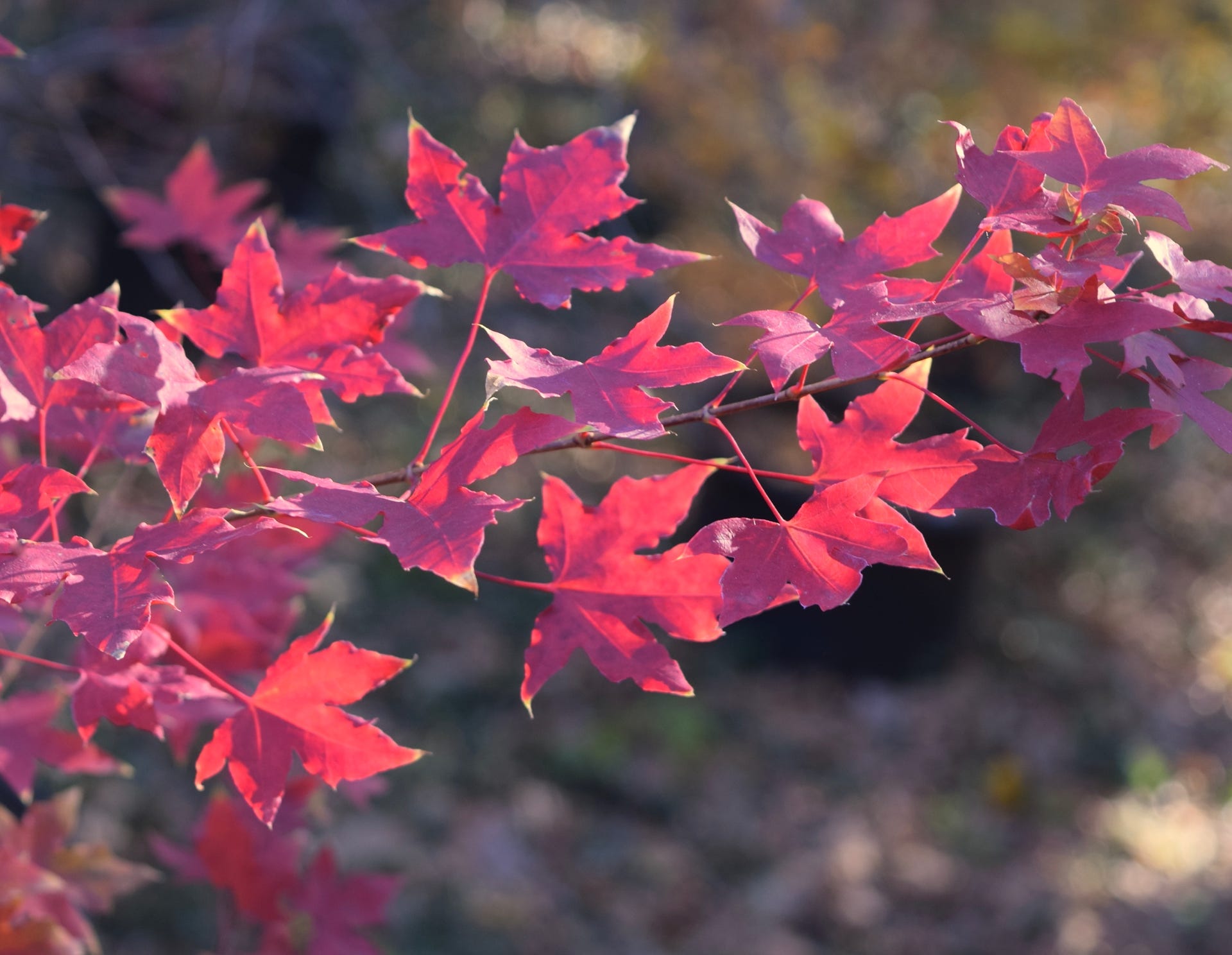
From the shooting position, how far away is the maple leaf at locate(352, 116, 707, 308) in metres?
0.83

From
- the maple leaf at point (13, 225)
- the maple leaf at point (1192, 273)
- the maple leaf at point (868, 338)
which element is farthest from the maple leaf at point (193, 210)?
the maple leaf at point (1192, 273)

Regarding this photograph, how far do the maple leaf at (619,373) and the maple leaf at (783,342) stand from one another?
24 millimetres

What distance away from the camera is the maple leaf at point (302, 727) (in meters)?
0.78

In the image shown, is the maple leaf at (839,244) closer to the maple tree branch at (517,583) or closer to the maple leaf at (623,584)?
the maple leaf at (623,584)

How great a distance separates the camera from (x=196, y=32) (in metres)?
3.11

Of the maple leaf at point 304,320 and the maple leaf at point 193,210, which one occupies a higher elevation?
the maple leaf at point 304,320

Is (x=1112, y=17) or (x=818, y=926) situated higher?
(x=1112, y=17)

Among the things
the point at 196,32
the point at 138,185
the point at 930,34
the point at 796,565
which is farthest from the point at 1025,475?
the point at 930,34

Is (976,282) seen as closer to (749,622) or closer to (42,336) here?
(42,336)

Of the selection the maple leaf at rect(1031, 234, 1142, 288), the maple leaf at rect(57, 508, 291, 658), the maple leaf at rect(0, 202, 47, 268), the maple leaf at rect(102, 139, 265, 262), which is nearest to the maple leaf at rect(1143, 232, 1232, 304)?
the maple leaf at rect(1031, 234, 1142, 288)

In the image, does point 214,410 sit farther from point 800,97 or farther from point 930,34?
point 930,34

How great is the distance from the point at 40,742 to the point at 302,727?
0.52 m

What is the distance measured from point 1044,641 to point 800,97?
214 cm

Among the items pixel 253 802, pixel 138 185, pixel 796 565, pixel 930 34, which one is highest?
pixel 796 565
